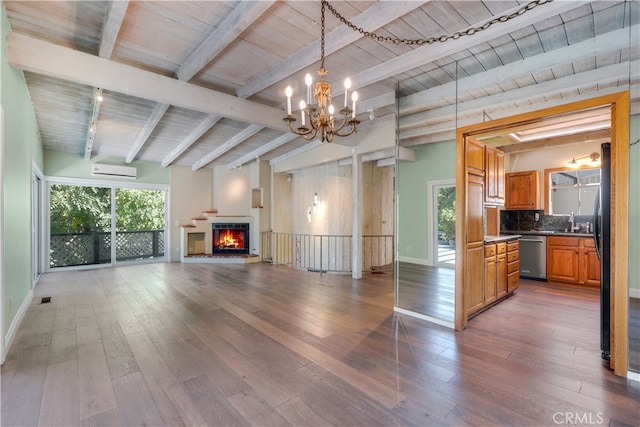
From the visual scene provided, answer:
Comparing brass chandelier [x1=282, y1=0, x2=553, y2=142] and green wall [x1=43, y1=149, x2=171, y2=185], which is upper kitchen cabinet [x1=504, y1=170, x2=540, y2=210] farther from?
green wall [x1=43, y1=149, x2=171, y2=185]

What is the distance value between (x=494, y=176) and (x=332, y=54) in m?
3.07

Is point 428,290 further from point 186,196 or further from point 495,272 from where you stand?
point 186,196

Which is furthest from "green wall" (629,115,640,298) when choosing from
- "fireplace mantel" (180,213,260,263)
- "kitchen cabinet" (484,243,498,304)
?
"fireplace mantel" (180,213,260,263)

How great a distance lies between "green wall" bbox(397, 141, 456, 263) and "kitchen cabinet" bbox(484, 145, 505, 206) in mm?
773

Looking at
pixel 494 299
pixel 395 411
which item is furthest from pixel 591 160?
pixel 395 411

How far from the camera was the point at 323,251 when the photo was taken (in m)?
7.52

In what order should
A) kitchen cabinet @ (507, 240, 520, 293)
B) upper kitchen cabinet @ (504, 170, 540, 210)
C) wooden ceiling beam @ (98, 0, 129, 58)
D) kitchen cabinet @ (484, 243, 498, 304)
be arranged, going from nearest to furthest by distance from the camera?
wooden ceiling beam @ (98, 0, 129, 58)
kitchen cabinet @ (484, 243, 498, 304)
kitchen cabinet @ (507, 240, 520, 293)
upper kitchen cabinet @ (504, 170, 540, 210)

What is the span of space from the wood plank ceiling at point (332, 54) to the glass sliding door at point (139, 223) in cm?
397

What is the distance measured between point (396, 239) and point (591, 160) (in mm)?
4442

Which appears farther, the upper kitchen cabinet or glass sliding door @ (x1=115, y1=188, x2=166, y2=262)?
glass sliding door @ (x1=115, y1=188, x2=166, y2=262)

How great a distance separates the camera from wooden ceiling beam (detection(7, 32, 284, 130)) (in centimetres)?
273

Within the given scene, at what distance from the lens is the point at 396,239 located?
4.07 meters

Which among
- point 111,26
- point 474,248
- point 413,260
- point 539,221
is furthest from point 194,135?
point 539,221

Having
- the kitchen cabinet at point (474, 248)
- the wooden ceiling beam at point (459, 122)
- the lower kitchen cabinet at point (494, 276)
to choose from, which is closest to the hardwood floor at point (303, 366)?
the lower kitchen cabinet at point (494, 276)
